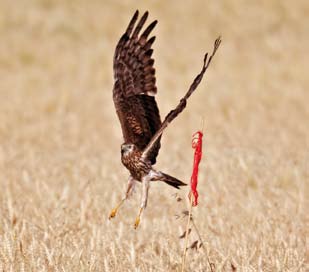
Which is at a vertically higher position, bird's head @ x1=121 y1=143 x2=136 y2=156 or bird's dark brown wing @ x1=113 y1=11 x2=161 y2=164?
bird's dark brown wing @ x1=113 y1=11 x2=161 y2=164

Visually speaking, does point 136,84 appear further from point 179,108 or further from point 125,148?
point 179,108

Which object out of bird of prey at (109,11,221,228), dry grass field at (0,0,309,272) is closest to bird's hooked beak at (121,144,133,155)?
bird of prey at (109,11,221,228)

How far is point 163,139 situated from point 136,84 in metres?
6.95

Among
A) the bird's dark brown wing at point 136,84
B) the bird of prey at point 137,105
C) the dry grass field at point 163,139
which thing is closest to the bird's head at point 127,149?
the bird of prey at point 137,105

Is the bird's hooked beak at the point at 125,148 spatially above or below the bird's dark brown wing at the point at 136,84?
below

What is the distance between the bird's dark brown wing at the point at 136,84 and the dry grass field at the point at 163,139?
0.83 meters

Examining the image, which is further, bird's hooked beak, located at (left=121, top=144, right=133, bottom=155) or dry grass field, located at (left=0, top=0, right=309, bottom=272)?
dry grass field, located at (left=0, top=0, right=309, bottom=272)

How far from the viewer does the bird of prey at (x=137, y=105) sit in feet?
14.0

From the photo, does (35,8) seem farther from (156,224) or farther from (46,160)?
A: (156,224)

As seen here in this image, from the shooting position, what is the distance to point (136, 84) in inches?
192

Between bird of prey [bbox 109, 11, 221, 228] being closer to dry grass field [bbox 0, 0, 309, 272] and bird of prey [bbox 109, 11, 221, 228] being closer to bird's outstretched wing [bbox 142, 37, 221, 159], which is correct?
bird's outstretched wing [bbox 142, 37, 221, 159]

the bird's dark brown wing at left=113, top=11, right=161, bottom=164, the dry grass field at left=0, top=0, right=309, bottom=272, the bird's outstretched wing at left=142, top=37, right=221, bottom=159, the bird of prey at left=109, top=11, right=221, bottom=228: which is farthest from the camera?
the dry grass field at left=0, top=0, right=309, bottom=272

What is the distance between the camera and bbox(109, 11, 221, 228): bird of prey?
168 inches

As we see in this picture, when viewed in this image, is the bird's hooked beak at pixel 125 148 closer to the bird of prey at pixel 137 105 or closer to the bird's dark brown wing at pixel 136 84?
the bird of prey at pixel 137 105
